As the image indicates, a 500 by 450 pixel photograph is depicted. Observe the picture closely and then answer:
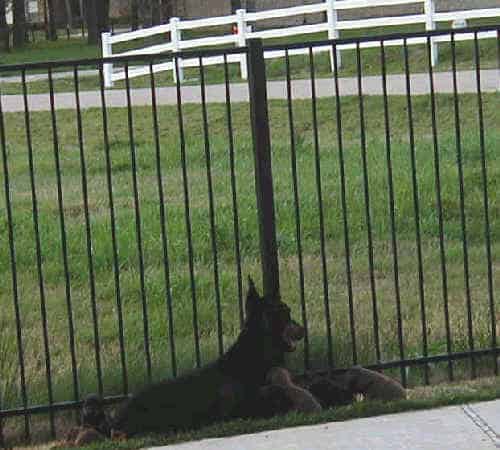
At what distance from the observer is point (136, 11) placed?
49.8 m

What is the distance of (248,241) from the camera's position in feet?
32.0

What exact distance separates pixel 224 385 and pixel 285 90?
1297 centimetres

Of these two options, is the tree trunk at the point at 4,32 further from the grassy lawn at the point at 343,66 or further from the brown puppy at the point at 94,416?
the brown puppy at the point at 94,416

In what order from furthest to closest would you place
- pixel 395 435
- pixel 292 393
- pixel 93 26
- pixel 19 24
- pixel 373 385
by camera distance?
pixel 19 24, pixel 93 26, pixel 373 385, pixel 292 393, pixel 395 435

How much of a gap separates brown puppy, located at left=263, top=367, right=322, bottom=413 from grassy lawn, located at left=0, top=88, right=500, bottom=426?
0.93 meters

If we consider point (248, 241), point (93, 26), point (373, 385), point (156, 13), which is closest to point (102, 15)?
point (156, 13)

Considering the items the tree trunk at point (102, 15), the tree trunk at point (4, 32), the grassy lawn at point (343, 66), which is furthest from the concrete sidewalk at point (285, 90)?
the tree trunk at point (102, 15)

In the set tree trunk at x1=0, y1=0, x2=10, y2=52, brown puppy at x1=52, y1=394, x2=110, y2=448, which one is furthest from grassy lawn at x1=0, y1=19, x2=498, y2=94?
tree trunk at x1=0, y1=0, x2=10, y2=52

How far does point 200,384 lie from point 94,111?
12.9m

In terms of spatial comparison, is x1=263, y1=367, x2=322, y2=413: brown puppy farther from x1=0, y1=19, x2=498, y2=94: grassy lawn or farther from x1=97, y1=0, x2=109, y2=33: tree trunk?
x1=97, y1=0, x2=109, y2=33: tree trunk

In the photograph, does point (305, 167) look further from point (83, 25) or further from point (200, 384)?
point (83, 25)

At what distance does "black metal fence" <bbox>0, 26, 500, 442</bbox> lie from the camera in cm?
662

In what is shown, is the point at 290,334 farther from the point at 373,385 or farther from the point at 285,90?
the point at 285,90

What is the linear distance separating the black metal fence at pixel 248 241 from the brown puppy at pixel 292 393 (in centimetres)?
51
